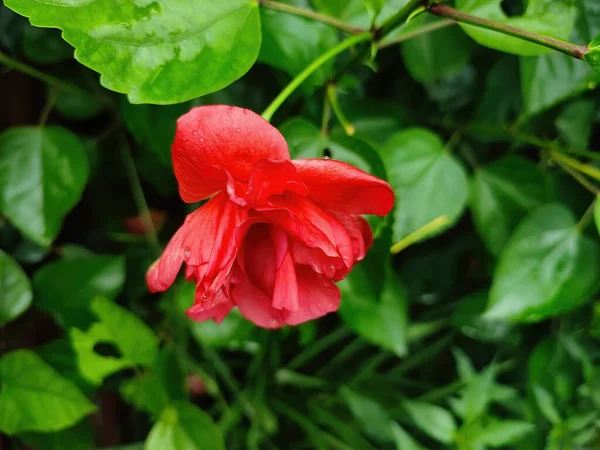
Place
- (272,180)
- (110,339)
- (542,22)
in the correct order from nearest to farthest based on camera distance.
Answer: (272,180), (542,22), (110,339)

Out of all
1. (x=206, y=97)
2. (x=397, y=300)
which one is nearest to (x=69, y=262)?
(x=206, y=97)

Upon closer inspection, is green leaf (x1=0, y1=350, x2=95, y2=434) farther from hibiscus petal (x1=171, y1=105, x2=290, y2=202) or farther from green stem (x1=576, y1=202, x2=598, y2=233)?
green stem (x1=576, y1=202, x2=598, y2=233)

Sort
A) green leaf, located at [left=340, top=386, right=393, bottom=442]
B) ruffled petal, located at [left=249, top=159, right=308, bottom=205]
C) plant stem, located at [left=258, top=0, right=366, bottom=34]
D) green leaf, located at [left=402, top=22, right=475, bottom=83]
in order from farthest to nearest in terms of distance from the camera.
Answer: green leaf, located at [left=340, top=386, right=393, bottom=442] < green leaf, located at [left=402, top=22, right=475, bottom=83] < plant stem, located at [left=258, top=0, right=366, bottom=34] < ruffled petal, located at [left=249, top=159, right=308, bottom=205]

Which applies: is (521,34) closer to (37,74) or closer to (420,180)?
(420,180)

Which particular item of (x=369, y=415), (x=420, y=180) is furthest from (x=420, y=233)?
(x=369, y=415)

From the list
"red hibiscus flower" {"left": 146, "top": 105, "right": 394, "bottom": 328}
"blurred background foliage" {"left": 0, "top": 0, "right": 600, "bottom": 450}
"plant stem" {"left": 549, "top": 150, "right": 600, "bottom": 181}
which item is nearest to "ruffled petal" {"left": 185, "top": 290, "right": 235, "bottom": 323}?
"red hibiscus flower" {"left": 146, "top": 105, "right": 394, "bottom": 328}

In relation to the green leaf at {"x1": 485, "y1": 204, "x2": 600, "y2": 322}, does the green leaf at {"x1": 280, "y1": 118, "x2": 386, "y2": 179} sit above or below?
Result: above

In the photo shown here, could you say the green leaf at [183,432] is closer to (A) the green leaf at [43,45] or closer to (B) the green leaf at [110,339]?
(B) the green leaf at [110,339]

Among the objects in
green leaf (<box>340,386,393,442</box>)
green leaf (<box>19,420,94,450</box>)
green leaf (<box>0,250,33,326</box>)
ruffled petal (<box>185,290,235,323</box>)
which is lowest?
green leaf (<box>340,386,393,442</box>)
